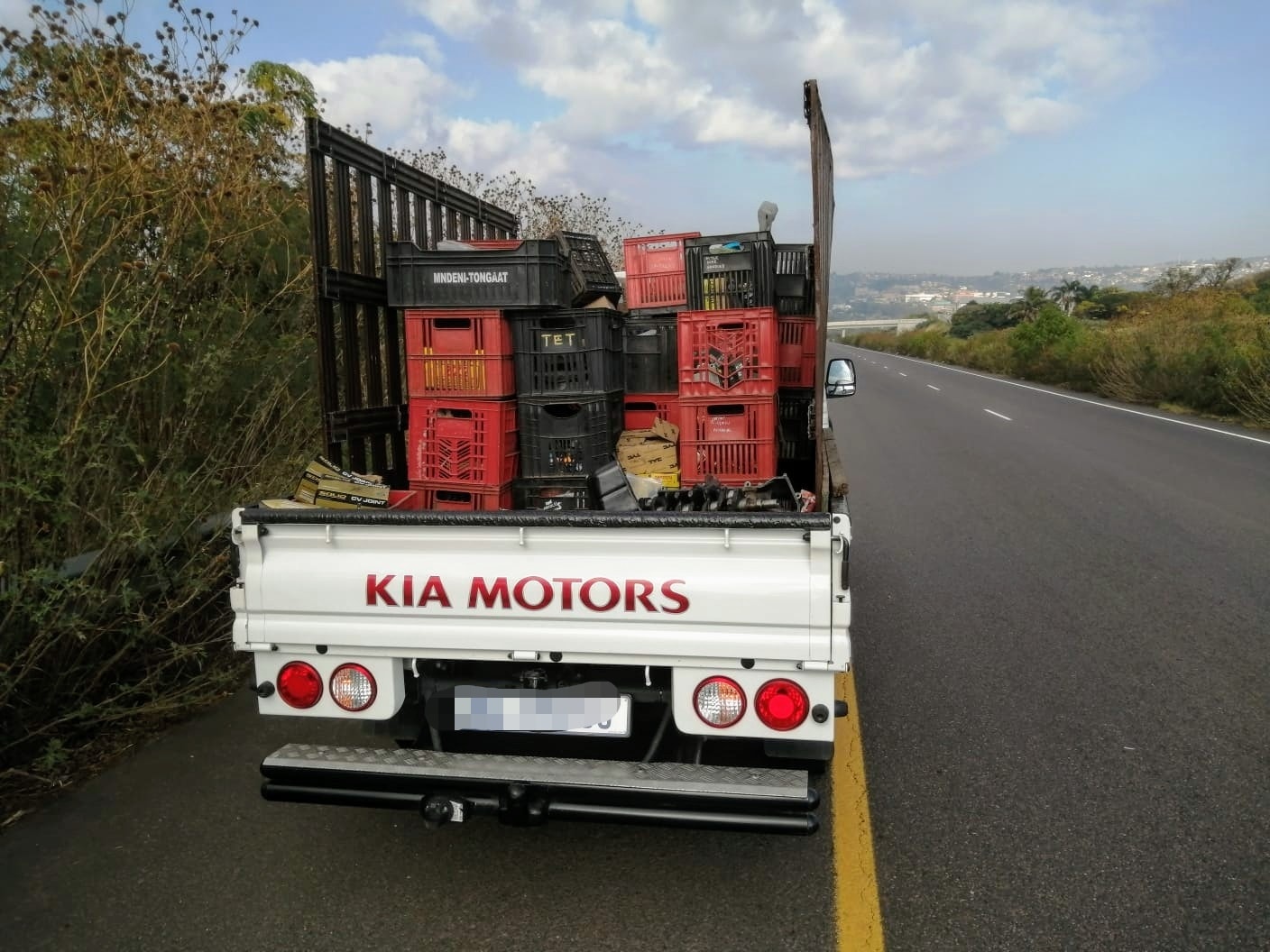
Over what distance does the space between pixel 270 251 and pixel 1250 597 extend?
22.5 feet

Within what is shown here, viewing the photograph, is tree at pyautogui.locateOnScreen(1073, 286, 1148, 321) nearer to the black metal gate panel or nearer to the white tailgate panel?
the black metal gate panel

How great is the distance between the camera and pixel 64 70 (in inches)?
159

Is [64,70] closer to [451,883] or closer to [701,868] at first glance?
[451,883]

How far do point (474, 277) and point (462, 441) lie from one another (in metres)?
0.81

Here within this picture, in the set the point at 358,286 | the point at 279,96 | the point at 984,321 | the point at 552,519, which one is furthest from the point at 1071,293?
the point at 552,519

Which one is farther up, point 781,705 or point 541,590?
point 541,590

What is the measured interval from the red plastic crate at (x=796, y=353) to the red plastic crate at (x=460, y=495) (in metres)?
1.87

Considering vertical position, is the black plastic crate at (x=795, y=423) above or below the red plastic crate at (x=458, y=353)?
below

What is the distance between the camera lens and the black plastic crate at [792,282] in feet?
18.1

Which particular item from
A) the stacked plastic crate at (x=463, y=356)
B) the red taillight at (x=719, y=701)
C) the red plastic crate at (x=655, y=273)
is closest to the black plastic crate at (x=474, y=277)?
the stacked plastic crate at (x=463, y=356)

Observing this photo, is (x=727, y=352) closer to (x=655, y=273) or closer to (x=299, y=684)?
(x=655, y=273)

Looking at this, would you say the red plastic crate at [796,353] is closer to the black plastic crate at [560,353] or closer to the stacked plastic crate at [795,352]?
the stacked plastic crate at [795,352]

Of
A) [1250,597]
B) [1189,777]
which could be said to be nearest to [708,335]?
[1189,777]

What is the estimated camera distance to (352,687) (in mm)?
3059
